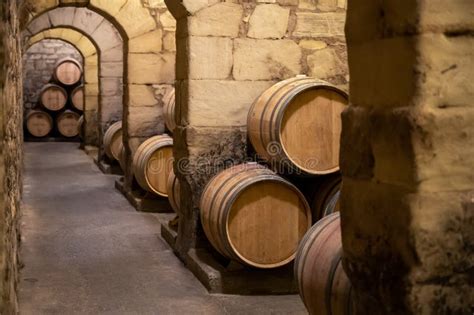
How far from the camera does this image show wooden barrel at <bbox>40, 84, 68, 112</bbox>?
16.5 meters

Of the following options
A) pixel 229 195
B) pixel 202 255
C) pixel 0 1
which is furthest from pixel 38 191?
pixel 0 1

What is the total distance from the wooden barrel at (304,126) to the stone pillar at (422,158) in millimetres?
2160

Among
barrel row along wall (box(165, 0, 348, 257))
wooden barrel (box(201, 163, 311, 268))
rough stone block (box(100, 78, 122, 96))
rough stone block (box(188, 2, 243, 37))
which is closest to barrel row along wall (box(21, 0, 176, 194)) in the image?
barrel row along wall (box(165, 0, 348, 257))

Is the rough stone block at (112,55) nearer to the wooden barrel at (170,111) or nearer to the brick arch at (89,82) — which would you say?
the brick arch at (89,82)

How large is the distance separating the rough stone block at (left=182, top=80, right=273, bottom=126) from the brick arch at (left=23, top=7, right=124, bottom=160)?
20.6 ft

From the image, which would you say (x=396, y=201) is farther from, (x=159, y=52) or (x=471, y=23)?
(x=159, y=52)

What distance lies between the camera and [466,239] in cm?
204

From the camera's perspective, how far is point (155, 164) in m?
7.07

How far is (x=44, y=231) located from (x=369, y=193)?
15.6 ft

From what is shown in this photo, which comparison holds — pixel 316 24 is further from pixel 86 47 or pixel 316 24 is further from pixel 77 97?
pixel 77 97

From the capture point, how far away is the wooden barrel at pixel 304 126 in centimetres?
432

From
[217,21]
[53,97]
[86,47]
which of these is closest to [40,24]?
[86,47]

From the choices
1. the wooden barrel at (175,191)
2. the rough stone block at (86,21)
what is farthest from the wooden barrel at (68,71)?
the wooden barrel at (175,191)

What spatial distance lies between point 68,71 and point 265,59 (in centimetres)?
1248
